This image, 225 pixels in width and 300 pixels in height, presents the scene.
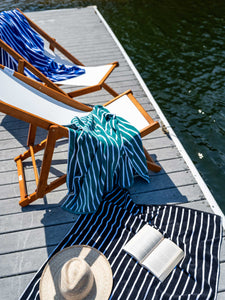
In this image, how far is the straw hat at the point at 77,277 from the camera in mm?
1788

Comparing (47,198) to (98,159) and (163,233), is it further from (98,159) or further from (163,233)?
(163,233)

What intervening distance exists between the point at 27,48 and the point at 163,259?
3.12m

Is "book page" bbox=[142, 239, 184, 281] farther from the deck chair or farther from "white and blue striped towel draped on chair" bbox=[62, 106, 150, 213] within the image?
the deck chair

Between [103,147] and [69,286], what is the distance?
1.16 metres

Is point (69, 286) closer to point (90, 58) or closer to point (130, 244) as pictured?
point (130, 244)

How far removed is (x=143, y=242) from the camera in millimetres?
2268

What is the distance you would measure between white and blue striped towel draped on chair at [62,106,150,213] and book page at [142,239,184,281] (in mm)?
656

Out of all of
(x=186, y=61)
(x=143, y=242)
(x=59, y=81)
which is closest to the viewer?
(x=143, y=242)

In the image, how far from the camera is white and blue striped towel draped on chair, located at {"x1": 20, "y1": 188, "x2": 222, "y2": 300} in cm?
203

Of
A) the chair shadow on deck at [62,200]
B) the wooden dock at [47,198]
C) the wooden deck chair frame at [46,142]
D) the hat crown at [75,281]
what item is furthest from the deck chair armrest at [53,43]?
the hat crown at [75,281]

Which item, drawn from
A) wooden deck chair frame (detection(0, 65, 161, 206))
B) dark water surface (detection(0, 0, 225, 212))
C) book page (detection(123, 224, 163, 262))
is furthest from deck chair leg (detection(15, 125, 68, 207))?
dark water surface (detection(0, 0, 225, 212))

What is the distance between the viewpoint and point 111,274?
2.08 m

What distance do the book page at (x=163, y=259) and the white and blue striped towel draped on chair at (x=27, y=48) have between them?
2499 mm

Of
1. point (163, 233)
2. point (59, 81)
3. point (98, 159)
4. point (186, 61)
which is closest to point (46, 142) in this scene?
point (98, 159)
